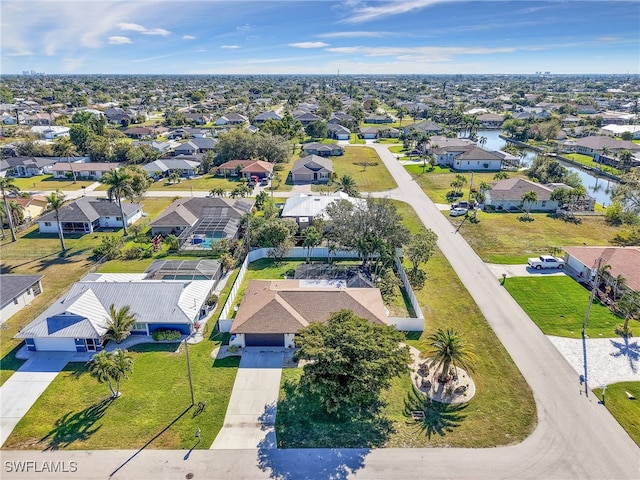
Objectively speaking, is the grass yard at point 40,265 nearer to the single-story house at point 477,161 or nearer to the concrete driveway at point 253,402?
the concrete driveway at point 253,402

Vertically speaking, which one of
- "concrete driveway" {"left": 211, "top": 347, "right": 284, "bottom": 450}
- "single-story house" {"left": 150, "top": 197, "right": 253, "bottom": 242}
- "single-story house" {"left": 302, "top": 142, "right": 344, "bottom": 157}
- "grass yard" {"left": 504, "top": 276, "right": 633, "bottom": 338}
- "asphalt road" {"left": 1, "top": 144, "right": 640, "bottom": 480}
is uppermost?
"single-story house" {"left": 302, "top": 142, "right": 344, "bottom": 157}

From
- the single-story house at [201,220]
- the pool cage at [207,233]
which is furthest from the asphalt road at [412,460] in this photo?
the single-story house at [201,220]

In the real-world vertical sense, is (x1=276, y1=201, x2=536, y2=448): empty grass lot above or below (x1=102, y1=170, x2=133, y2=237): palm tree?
below

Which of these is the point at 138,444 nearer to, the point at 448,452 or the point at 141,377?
the point at 141,377

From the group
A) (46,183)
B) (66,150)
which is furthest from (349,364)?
(66,150)

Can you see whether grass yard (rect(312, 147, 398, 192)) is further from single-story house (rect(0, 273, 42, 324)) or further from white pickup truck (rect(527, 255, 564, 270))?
single-story house (rect(0, 273, 42, 324))

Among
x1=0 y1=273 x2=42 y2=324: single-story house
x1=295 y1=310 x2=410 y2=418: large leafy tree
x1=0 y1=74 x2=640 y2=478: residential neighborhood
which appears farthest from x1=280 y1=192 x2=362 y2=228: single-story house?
x1=295 y1=310 x2=410 y2=418: large leafy tree

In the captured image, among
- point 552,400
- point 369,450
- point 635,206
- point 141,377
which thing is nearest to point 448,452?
point 369,450
